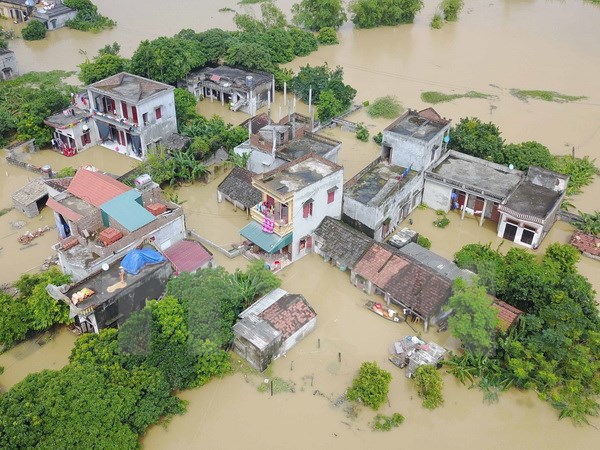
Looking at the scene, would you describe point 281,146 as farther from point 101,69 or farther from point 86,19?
point 86,19

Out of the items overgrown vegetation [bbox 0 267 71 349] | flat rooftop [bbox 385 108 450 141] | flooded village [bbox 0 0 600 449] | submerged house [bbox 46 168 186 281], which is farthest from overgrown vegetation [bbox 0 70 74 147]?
flat rooftop [bbox 385 108 450 141]

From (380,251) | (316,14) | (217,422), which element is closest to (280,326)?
(217,422)

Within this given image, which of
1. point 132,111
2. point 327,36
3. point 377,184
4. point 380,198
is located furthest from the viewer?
point 327,36

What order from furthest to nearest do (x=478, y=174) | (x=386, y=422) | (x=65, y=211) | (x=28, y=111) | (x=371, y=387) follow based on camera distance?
1. (x=28, y=111)
2. (x=478, y=174)
3. (x=65, y=211)
4. (x=371, y=387)
5. (x=386, y=422)

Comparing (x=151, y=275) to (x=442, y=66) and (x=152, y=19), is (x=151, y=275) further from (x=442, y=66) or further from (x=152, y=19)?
(x=152, y=19)

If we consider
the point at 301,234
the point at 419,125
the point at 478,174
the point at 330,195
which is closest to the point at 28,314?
the point at 301,234

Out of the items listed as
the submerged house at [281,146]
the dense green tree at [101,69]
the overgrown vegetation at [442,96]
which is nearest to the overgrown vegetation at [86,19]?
the dense green tree at [101,69]

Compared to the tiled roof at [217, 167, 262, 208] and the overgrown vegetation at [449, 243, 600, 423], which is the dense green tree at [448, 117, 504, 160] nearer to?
the overgrown vegetation at [449, 243, 600, 423]
